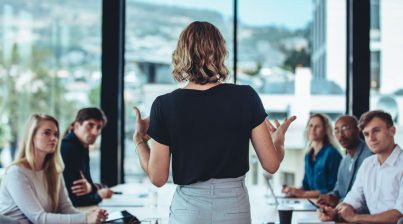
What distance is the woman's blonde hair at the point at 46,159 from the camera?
2.99m

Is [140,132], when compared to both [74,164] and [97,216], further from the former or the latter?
[74,164]

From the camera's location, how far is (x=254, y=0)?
5.73 metres

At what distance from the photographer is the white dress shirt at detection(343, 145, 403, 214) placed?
10.5 feet

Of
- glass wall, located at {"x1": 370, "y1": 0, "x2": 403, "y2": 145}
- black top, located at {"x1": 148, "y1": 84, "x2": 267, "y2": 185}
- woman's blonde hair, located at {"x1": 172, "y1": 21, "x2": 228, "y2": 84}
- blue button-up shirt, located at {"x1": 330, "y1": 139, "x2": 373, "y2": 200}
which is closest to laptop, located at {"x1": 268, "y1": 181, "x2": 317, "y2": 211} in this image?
blue button-up shirt, located at {"x1": 330, "y1": 139, "x2": 373, "y2": 200}

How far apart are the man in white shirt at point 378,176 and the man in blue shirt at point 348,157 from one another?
454mm

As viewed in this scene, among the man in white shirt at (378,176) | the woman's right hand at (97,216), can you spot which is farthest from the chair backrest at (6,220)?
the man in white shirt at (378,176)

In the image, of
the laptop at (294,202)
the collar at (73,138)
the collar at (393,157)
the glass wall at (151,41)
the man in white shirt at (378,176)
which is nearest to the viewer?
the man in white shirt at (378,176)

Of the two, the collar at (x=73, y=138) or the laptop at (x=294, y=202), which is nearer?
the laptop at (x=294, y=202)

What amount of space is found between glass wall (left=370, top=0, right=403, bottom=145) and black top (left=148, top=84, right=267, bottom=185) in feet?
12.8

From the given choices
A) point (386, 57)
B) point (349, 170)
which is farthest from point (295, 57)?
point (349, 170)

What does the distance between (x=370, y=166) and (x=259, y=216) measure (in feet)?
2.41

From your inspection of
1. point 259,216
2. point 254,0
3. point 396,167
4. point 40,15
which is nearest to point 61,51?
point 40,15

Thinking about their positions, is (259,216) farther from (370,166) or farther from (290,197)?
(290,197)

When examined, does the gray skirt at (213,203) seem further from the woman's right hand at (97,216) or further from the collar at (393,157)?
the collar at (393,157)
